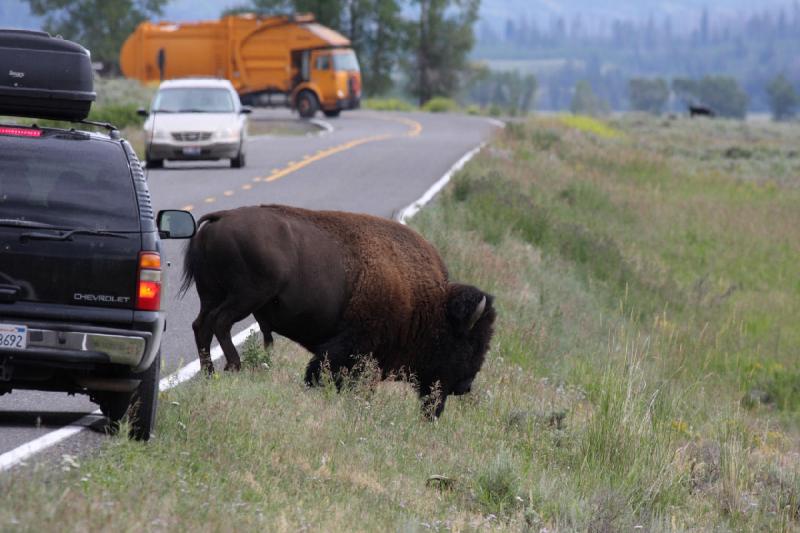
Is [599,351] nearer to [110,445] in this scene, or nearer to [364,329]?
[364,329]

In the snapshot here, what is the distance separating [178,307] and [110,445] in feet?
22.1

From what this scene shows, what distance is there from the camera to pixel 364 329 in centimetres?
1059

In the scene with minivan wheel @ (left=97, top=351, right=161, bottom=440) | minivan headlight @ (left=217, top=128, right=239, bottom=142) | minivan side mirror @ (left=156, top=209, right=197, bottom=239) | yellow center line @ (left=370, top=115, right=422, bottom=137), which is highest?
minivan side mirror @ (left=156, top=209, right=197, bottom=239)

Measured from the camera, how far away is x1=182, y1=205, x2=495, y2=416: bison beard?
33.4ft

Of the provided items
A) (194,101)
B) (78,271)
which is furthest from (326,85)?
(78,271)

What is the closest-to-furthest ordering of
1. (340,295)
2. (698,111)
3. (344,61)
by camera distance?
(340,295)
(344,61)
(698,111)

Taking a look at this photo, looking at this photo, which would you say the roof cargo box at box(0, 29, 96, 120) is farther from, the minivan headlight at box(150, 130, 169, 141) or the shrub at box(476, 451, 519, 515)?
the minivan headlight at box(150, 130, 169, 141)

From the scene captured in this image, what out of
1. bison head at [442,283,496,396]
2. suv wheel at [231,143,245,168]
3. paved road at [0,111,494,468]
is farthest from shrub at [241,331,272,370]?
suv wheel at [231,143,245,168]

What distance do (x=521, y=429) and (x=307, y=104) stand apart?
52.6 metres

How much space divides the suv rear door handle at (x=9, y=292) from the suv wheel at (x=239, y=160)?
74.8 feet

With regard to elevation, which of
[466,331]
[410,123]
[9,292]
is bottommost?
[410,123]

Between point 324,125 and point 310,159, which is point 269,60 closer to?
point 324,125

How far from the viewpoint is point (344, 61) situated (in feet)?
214

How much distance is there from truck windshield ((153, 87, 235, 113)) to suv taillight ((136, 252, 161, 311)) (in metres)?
22.6
